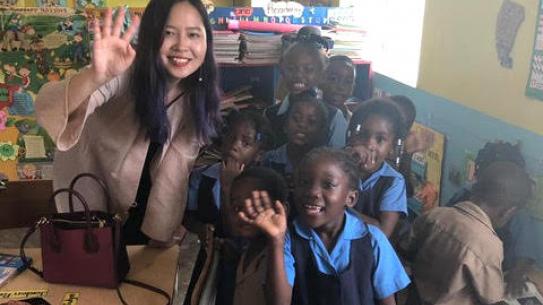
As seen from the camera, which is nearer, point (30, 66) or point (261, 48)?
point (261, 48)

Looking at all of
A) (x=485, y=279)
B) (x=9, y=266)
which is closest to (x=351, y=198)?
(x=485, y=279)

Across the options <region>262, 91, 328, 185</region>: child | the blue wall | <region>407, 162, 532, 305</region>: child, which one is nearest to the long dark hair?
<region>262, 91, 328, 185</region>: child

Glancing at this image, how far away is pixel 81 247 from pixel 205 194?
1.21 ft

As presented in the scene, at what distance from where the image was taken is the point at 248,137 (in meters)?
1.28

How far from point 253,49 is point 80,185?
2.25ft

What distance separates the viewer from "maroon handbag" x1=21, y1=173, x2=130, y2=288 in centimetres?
139

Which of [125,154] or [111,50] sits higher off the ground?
[111,50]

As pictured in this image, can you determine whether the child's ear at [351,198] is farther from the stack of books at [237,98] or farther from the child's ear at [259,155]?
the stack of books at [237,98]

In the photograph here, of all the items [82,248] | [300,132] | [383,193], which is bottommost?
[82,248]

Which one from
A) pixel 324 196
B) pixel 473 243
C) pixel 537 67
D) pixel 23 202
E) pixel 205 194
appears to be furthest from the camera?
pixel 23 202

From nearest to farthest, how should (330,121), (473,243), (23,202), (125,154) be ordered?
(473,243), (330,121), (125,154), (23,202)

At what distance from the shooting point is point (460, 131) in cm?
103

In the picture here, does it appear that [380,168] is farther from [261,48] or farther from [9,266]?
[9,266]

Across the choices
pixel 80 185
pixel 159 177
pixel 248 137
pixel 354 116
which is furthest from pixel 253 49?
pixel 80 185
